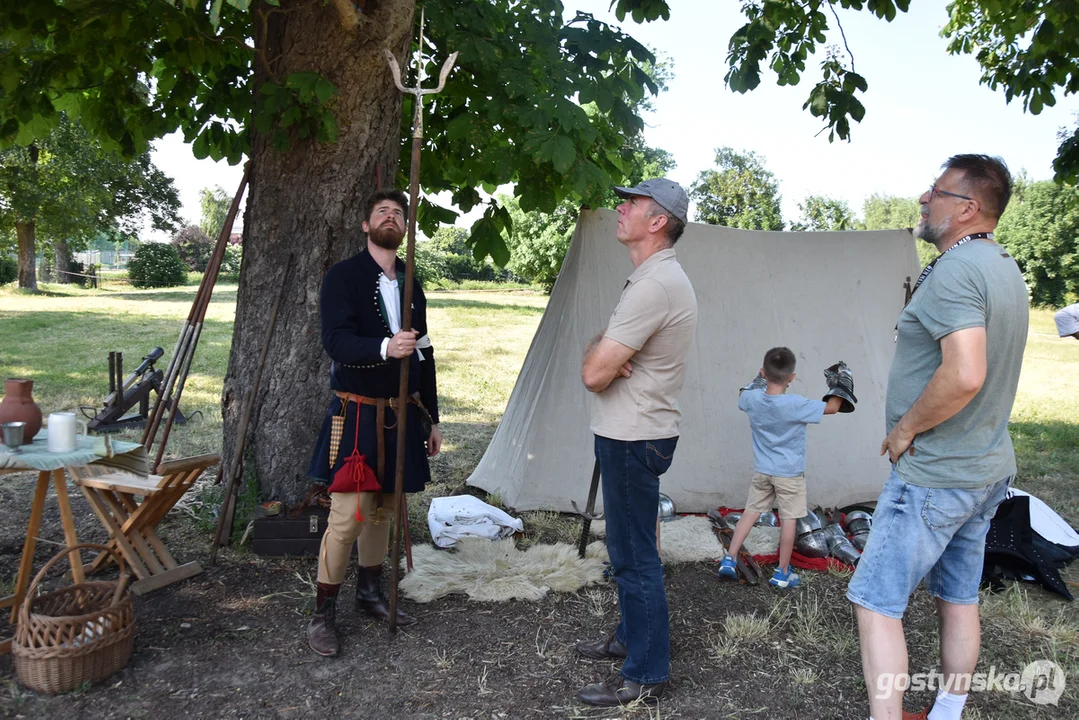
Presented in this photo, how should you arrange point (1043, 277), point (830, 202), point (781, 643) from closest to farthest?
point (781, 643), point (1043, 277), point (830, 202)

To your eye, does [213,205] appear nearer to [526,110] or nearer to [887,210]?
[887,210]

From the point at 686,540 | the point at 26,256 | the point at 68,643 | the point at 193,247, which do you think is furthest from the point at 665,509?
the point at 193,247

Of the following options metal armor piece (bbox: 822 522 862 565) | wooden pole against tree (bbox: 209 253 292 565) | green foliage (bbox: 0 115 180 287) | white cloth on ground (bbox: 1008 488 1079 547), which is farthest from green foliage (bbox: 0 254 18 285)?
white cloth on ground (bbox: 1008 488 1079 547)

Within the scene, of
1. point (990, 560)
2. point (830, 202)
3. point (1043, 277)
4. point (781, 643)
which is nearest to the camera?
point (781, 643)

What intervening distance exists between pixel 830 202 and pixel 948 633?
116ft

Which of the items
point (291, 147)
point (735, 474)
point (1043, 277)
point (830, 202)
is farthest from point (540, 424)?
point (830, 202)

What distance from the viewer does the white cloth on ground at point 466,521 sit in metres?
3.84

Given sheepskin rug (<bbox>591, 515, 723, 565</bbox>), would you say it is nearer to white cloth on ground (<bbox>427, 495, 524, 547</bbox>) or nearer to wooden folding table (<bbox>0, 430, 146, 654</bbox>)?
white cloth on ground (<bbox>427, 495, 524, 547</bbox>)

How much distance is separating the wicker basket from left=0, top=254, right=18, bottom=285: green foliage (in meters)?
27.0

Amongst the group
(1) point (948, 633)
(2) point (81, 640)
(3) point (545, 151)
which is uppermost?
(3) point (545, 151)

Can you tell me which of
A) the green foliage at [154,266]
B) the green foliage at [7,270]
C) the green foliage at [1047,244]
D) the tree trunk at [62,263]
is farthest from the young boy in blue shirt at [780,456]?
the tree trunk at [62,263]

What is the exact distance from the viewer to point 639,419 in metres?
2.32

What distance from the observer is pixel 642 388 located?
233 centimetres

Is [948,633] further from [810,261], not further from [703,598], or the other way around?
[810,261]
